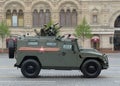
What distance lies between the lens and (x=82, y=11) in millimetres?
73438

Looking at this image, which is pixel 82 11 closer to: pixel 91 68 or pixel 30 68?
pixel 91 68

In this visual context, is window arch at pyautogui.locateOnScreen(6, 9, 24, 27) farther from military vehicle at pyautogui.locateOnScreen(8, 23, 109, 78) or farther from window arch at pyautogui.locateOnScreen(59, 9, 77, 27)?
military vehicle at pyautogui.locateOnScreen(8, 23, 109, 78)

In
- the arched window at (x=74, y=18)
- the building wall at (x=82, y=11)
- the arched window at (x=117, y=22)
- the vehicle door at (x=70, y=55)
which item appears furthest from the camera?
the arched window at (x=74, y=18)

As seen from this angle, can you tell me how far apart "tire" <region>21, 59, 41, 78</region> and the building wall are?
4962 centimetres

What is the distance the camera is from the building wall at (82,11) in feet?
240

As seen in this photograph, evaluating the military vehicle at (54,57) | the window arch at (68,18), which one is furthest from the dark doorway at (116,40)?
the military vehicle at (54,57)

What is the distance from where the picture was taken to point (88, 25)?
235 feet

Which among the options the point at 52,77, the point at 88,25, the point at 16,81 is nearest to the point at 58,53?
the point at 52,77

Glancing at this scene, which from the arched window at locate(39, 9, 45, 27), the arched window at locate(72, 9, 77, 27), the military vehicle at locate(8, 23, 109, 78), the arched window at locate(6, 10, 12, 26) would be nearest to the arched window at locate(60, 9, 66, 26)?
the arched window at locate(72, 9, 77, 27)

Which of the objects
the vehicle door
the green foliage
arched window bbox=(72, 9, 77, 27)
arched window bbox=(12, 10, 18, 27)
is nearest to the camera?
the vehicle door

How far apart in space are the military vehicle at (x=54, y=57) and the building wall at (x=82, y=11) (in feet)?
162

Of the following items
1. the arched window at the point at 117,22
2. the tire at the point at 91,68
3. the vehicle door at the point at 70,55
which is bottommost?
the tire at the point at 91,68

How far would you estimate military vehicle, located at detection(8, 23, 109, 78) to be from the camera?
2353 centimetres

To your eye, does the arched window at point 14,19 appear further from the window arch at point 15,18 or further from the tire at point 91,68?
the tire at point 91,68
